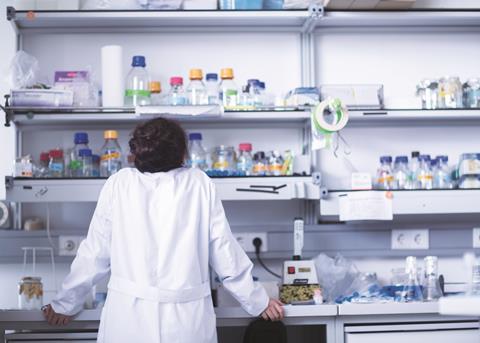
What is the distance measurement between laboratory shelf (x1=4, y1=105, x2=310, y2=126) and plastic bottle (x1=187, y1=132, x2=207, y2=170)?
9cm

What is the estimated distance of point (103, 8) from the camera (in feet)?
10.5

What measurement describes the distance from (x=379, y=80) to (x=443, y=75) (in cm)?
Result: 32

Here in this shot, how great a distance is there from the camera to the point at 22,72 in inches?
122

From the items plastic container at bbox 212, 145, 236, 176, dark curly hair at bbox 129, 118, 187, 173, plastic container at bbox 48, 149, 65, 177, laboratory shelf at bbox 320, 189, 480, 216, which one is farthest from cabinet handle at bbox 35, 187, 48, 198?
laboratory shelf at bbox 320, 189, 480, 216

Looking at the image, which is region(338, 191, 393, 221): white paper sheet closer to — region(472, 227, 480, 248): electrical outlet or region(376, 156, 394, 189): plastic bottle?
region(376, 156, 394, 189): plastic bottle

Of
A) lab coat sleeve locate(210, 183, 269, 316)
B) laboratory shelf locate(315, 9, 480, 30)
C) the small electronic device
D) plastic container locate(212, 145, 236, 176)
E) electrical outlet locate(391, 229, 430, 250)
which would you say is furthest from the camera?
electrical outlet locate(391, 229, 430, 250)

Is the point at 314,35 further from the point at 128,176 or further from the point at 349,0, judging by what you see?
the point at 128,176

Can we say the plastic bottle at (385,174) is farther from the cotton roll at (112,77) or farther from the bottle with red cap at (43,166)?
the bottle with red cap at (43,166)

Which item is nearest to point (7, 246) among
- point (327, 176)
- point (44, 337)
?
point (44, 337)

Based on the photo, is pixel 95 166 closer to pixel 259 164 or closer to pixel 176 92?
pixel 176 92

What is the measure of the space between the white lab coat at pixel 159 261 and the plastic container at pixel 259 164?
1.90 ft

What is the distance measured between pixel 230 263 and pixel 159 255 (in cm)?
28

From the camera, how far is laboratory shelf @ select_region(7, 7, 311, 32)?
10.3ft

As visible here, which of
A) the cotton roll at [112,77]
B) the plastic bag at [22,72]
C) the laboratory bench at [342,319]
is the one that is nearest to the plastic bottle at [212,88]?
the cotton roll at [112,77]
